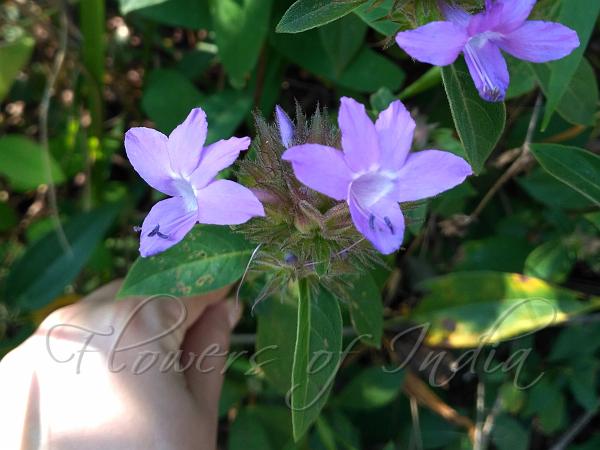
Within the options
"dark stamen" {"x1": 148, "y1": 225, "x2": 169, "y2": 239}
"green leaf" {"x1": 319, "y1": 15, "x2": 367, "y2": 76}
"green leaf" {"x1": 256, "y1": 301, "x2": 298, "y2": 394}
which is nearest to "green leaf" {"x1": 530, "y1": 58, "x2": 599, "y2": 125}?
"green leaf" {"x1": 319, "y1": 15, "x2": 367, "y2": 76}

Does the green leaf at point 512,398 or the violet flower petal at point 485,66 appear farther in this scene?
the green leaf at point 512,398

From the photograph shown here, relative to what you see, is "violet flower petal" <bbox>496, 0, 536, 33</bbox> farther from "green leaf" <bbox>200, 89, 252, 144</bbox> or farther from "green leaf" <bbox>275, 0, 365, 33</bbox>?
"green leaf" <bbox>200, 89, 252, 144</bbox>

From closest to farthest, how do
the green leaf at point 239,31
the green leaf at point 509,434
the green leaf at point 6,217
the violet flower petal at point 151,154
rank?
the violet flower petal at point 151,154 < the green leaf at point 239,31 < the green leaf at point 509,434 < the green leaf at point 6,217

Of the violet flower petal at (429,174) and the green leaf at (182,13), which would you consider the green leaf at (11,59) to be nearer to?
the green leaf at (182,13)

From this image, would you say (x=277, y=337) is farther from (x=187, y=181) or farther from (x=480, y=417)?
(x=480, y=417)

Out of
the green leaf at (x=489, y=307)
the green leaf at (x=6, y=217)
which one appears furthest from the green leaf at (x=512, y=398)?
the green leaf at (x=6, y=217)

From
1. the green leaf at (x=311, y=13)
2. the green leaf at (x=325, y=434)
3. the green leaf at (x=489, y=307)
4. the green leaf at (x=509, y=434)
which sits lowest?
the green leaf at (x=509, y=434)

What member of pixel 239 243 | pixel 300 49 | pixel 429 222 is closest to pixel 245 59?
pixel 300 49

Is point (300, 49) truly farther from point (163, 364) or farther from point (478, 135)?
point (163, 364)
